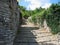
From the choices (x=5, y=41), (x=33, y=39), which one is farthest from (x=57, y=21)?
(x=5, y=41)

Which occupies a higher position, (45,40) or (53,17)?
(53,17)

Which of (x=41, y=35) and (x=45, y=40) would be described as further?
(x=41, y=35)

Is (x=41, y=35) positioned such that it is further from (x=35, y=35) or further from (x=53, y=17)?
(x=53, y=17)

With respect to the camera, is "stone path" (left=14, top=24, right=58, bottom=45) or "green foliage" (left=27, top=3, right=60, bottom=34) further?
"green foliage" (left=27, top=3, right=60, bottom=34)

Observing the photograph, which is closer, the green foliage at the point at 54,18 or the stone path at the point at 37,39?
the stone path at the point at 37,39

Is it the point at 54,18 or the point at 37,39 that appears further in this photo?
the point at 54,18

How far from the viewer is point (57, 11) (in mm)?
11664

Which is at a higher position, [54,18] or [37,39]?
[54,18]

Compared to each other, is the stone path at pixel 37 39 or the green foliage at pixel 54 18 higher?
the green foliage at pixel 54 18

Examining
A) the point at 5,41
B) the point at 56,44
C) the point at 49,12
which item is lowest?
the point at 56,44

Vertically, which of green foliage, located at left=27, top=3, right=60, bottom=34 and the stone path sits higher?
green foliage, located at left=27, top=3, right=60, bottom=34

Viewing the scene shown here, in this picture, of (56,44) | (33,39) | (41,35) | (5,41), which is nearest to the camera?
(5,41)

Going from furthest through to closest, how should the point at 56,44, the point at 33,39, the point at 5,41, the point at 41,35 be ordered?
the point at 41,35
the point at 33,39
the point at 56,44
the point at 5,41

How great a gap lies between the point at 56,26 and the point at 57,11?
1193mm
